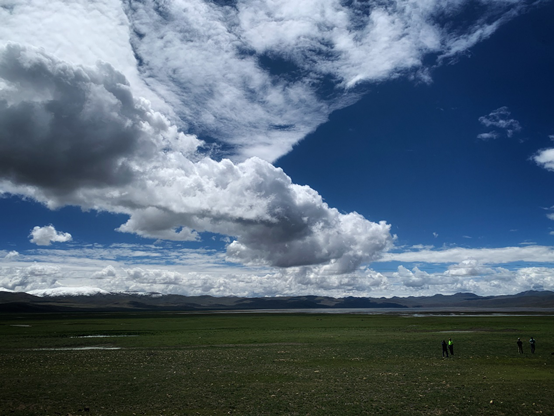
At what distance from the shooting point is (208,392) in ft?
78.2

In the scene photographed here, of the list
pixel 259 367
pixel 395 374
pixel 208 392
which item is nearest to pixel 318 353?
pixel 259 367

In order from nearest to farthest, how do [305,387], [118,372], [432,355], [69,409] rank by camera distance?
[69,409] → [305,387] → [118,372] → [432,355]

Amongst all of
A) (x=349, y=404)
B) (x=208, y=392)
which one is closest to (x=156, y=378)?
(x=208, y=392)

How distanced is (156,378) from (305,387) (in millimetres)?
12303

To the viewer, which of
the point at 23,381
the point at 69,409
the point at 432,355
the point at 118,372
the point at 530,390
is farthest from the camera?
the point at 432,355

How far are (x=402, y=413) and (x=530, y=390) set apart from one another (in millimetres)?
10666

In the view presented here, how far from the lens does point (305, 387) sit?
24.8m

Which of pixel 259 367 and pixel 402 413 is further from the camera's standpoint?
pixel 259 367

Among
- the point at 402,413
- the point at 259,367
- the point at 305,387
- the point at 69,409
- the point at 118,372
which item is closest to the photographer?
the point at 402,413

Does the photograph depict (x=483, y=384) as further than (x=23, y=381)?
No

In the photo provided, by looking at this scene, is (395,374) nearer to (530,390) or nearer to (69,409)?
(530,390)

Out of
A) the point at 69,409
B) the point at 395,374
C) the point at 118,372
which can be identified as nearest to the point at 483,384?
the point at 395,374

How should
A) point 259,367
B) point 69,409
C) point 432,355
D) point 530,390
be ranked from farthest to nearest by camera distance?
point 432,355 → point 259,367 → point 530,390 → point 69,409

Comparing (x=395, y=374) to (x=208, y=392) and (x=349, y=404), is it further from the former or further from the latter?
(x=208, y=392)
